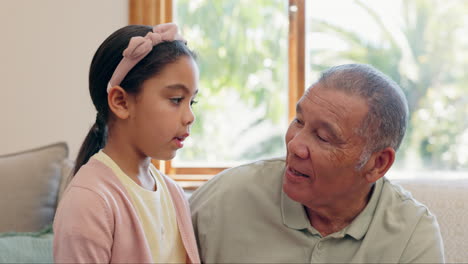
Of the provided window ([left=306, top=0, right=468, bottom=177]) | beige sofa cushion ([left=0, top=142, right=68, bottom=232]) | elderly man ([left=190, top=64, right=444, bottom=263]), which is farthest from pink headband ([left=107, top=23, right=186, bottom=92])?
window ([left=306, top=0, right=468, bottom=177])

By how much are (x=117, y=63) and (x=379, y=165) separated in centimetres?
74

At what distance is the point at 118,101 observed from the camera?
1529 millimetres

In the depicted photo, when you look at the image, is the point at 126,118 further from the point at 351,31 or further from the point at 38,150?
the point at 351,31

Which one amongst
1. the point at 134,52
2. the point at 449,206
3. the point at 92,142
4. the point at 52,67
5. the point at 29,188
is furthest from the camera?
the point at 52,67

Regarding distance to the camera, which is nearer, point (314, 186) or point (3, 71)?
point (314, 186)

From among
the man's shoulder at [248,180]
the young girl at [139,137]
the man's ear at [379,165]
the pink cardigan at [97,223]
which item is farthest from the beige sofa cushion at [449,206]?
the pink cardigan at [97,223]

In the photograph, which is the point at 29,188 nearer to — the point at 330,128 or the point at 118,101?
the point at 118,101

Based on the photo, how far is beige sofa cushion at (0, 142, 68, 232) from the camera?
229 cm

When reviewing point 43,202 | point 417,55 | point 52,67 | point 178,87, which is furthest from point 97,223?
point 417,55

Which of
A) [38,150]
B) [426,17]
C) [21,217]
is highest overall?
[426,17]

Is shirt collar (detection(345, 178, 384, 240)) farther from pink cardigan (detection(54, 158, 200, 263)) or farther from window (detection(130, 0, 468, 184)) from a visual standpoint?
window (detection(130, 0, 468, 184))

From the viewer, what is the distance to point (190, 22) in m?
3.13

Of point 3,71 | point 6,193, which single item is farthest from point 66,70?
point 6,193

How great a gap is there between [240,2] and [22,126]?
1.24 meters
